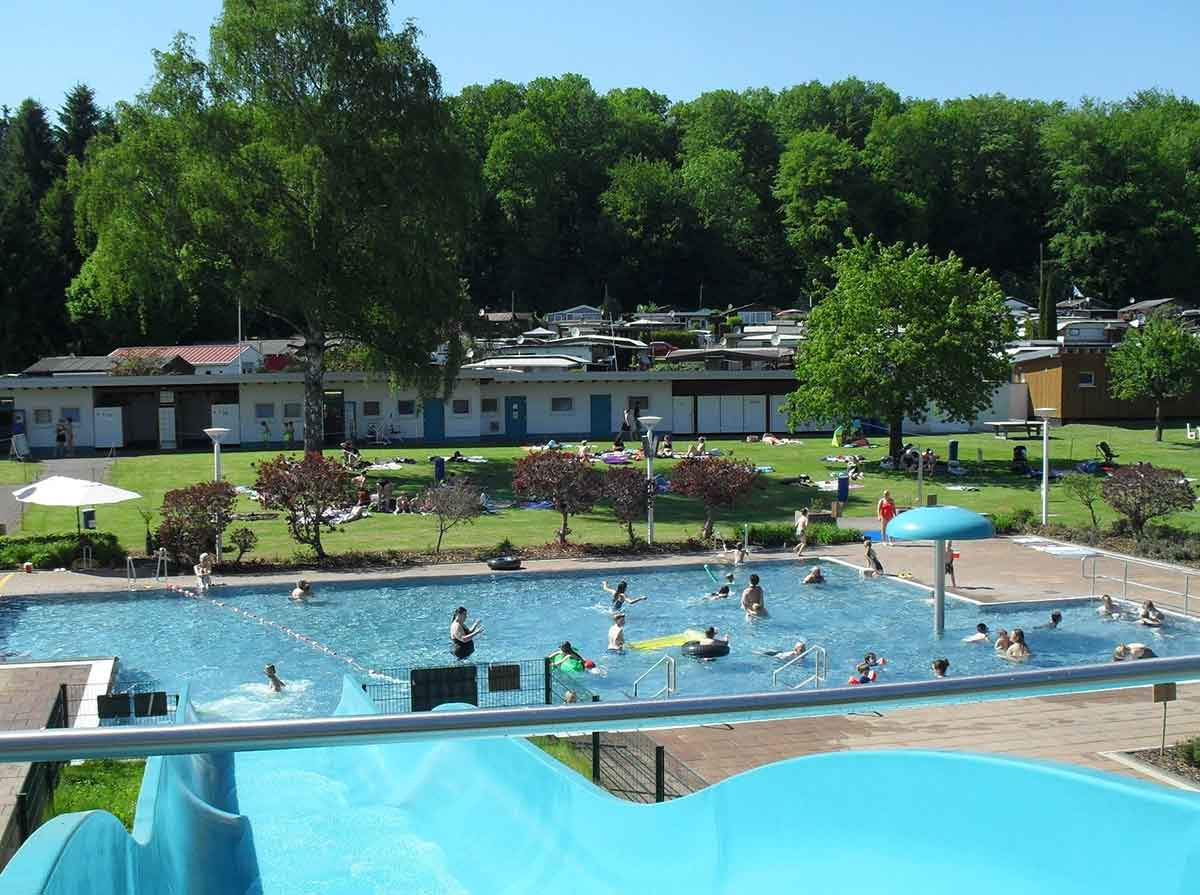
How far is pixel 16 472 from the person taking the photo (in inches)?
1603

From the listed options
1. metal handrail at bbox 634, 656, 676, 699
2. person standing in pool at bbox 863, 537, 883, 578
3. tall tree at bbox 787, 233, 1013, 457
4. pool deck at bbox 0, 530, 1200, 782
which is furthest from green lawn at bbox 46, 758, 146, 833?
tall tree at bbox 787, 233, 1013, 457

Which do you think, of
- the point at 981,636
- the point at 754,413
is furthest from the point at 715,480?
the point at 754,413

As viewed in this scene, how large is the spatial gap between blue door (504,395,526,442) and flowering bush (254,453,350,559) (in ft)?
84.1

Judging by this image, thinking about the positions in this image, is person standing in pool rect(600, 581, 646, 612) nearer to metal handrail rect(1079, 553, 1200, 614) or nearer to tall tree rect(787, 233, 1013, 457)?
metal handrail rect(1079, 553, 1200, 614)

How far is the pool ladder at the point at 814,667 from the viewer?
18781 millimetres

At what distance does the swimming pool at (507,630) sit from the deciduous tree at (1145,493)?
5.80 m

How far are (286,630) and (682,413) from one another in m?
33.9

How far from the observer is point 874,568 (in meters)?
26.5

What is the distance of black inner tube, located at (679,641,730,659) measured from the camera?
20703 millimetres

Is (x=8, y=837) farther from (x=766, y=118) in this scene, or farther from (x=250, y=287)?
(x=766, y=118)

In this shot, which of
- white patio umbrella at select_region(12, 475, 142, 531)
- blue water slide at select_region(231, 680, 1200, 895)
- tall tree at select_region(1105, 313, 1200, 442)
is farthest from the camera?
tall tree at select_region(1105, 313, 1200, 442)

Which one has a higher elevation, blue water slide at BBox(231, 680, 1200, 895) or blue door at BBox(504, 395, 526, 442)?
blue door at BBox(504, 395, 526, 442)

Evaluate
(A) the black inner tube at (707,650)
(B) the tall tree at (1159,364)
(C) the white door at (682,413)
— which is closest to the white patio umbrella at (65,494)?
(A) the black inner tube at (707,650)

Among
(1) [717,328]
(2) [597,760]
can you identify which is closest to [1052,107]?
(1) [717,328]
